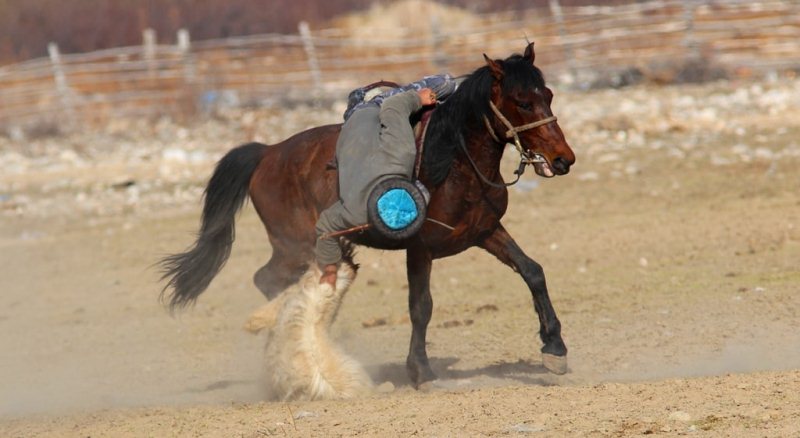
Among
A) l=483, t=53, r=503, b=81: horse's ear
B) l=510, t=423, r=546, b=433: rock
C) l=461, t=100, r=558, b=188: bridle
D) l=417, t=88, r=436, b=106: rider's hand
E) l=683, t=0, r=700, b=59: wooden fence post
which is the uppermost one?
l=483, t=53, r=503, b=81: horse's ear

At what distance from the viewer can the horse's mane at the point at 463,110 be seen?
580 cm

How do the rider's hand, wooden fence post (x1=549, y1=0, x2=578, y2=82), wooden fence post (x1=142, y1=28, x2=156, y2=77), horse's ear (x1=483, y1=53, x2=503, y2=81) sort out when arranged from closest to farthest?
horse's ear (x1=483, y1=53, x2=503, y2=81), the rider's hand, wooden fence post (x1=549, y1=0, x2=578, y2=82), wooden fence post (x1=142, y1=28, x2=156, y2=77)

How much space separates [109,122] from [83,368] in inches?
576

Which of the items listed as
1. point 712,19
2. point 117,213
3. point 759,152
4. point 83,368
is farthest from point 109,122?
point 83,368

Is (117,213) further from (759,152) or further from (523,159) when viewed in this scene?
(523,159)

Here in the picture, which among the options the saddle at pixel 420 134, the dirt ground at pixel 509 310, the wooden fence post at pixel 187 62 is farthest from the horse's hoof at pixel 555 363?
the wooden fence post at pixel 187 62

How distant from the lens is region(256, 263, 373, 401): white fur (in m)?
6.12

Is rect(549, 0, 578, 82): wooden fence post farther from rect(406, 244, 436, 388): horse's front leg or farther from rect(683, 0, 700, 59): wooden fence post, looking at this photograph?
rect(406, 244, 436, 388): horse's front leg

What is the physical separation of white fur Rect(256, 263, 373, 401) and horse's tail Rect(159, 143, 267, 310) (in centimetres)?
102

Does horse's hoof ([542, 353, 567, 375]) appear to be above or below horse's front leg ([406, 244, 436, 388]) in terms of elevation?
below

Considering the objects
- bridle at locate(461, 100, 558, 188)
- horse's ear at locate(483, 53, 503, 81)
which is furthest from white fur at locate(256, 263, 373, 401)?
horse's ear at locate(483, 53, 503, 81)

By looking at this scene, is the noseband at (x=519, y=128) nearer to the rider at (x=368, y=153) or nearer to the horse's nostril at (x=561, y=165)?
the horse's nostril at (x=561, y=165)

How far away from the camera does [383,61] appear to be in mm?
22641

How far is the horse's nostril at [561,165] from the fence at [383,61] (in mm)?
13544
